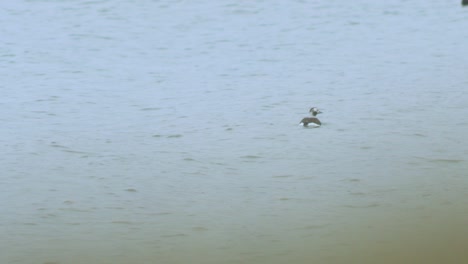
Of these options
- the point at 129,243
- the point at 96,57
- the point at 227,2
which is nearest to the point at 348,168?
the point at 129,243

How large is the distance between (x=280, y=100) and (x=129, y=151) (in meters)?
3.48

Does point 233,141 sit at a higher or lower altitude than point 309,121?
lower

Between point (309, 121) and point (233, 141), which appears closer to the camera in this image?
point (233, 141)

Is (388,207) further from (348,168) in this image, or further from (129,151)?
(129,151)

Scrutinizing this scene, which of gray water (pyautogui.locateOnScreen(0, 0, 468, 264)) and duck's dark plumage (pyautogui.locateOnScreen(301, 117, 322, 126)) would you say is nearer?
gray water (pyautogui.locateOnScreen(0, 0, 468, 264))

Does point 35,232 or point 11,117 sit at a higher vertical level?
point 11,117

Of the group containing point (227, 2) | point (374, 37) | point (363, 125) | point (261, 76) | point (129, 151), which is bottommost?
point (129, 151)

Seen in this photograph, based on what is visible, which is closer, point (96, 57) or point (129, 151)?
point (129, 151)

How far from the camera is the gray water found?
8.48 metres

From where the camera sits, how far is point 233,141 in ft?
39.7

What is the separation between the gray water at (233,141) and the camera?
848cm

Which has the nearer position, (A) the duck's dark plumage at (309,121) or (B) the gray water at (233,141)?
(B) the gray water at (233,141)

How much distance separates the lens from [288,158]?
11258 millimetres

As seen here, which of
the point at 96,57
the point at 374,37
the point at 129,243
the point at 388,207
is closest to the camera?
the point at 129,243
